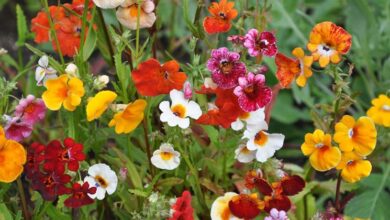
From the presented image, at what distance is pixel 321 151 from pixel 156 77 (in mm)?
367

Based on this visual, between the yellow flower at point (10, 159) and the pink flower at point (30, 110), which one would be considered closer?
the yellow flower at point (10, 159)

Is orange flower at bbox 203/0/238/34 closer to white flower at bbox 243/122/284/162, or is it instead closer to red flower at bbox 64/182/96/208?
white flower at bbox 243/122/284/162

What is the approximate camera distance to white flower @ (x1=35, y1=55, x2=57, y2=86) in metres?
1.63

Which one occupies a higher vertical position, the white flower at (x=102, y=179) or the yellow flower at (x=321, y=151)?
the yellow flower at (x=321, y=151)

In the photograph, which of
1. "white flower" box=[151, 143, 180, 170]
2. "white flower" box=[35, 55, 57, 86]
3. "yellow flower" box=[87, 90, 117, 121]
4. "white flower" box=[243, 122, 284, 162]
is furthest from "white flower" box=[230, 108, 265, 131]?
"white flower" box=[35, 55, 57, 86]

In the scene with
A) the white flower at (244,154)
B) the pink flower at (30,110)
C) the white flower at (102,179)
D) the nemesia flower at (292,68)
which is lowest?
the white flower at (102,179)

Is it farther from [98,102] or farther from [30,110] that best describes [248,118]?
[30,110]

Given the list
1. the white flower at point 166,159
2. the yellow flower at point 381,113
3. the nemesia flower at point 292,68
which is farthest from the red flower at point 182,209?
the yellow flower at point 381,113

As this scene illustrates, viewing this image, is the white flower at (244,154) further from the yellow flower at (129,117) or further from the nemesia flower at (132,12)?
the nemesia flower at (132,12)

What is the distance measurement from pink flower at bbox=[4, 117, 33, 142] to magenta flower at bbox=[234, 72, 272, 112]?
0.46 m

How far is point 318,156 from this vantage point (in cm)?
159

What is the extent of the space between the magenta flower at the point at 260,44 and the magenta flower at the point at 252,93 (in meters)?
0.06

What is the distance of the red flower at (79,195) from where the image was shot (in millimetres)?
1544

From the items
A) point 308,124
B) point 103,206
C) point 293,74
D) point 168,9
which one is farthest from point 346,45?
point 168,9
